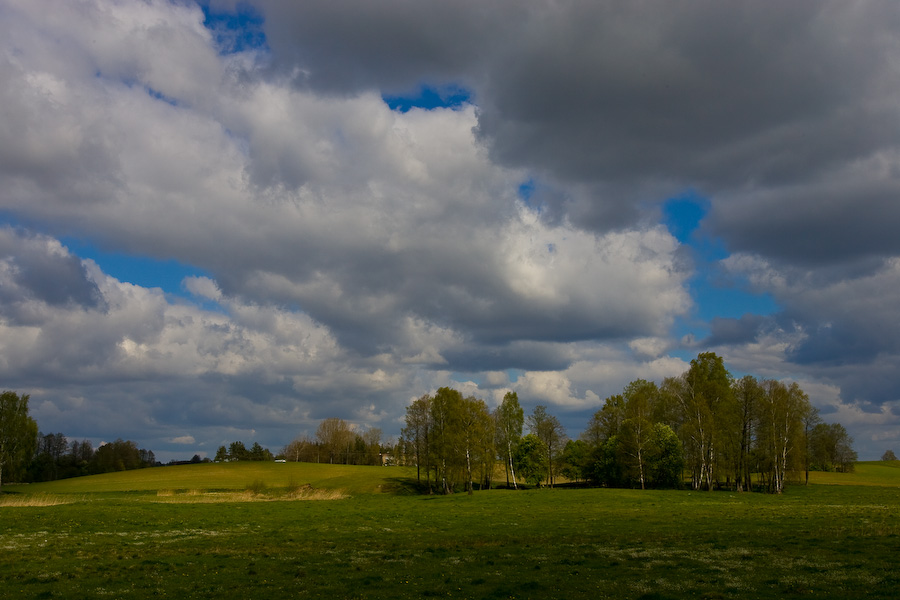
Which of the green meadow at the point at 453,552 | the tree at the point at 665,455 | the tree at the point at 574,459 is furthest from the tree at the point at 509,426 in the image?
the green meadow at the point at 453,552

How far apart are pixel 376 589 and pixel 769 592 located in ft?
47.7

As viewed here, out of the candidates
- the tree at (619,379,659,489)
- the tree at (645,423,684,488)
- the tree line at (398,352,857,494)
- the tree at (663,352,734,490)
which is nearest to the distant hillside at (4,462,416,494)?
the tree line at (398,352,857,494)

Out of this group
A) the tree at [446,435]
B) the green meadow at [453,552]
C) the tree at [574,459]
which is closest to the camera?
the green meadow at [453,552]

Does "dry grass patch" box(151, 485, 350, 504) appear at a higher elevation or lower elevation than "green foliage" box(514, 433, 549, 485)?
lower

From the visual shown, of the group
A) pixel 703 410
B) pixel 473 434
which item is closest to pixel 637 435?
pixel 703 410

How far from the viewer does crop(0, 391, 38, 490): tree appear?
372 ft

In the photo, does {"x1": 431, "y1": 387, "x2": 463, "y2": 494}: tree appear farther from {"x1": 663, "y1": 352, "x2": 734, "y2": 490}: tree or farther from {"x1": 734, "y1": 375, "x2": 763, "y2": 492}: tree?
{"x1": 734, "y1": 375, "x2": 763, "y2": 492}: tree

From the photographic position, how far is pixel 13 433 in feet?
374

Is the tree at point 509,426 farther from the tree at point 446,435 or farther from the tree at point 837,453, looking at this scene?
the tree at point 837,453

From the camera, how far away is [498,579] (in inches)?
924

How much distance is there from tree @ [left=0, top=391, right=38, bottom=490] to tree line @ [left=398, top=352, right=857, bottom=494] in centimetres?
8026

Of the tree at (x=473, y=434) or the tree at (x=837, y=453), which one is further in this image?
the tree at (x=837, y=453)

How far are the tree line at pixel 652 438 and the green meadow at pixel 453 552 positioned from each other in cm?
3005

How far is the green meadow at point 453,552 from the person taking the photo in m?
21.7
